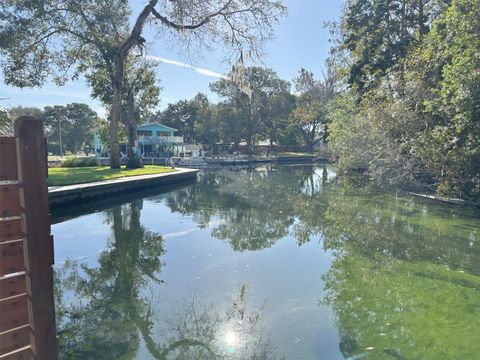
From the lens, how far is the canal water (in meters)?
3.76

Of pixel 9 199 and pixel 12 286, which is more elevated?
pixel 9 199

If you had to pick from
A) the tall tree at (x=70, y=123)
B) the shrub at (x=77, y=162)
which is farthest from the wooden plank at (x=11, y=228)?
the tall tree at (x=70, y=123)

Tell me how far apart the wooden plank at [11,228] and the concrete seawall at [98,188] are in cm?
735

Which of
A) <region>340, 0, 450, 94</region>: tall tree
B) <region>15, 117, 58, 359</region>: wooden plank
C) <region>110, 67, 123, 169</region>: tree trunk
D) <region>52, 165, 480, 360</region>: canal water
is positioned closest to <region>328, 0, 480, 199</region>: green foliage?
<region>340, 0, 450, 94</region>: tall tree

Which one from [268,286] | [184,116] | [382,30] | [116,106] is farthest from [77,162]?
[184,116]

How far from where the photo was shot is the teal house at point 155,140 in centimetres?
3844

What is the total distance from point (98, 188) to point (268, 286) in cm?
920

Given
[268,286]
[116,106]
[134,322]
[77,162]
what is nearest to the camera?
[134,322]

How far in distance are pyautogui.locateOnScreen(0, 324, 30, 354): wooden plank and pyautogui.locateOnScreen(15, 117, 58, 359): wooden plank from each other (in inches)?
2.0

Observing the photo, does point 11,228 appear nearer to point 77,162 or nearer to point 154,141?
point 77,162

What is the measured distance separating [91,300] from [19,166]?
3.28 metres

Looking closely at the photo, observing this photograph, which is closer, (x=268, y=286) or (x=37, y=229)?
(x=37, y=229)

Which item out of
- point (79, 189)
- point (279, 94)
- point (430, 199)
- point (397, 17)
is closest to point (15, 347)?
point (79, 189)

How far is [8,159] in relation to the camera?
6.96 feet
